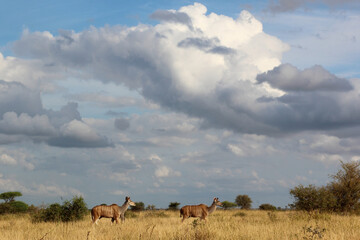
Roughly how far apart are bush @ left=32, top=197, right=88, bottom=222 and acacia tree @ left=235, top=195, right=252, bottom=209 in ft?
143

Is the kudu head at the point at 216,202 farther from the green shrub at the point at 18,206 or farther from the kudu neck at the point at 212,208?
the green shrub at the point at 18,206

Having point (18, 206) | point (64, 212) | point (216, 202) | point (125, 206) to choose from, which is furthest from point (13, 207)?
point (216, 202)

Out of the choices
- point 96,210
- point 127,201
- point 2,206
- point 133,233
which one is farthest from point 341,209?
point 2,206

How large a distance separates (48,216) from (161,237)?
54.7 feet

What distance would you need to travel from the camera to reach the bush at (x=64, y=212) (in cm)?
2877

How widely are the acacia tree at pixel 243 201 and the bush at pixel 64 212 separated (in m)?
43.7

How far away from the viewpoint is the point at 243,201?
69.6 meters

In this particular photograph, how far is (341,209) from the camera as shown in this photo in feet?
112

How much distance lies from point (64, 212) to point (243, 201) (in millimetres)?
44830

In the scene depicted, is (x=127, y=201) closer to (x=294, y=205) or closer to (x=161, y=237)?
(x=161, y=237)

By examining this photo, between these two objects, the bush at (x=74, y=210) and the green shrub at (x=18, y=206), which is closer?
the bush at (x=74, y=210)

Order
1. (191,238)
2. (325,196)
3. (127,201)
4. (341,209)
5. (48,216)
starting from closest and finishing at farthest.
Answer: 1. (191,238)
2. (127,201)
3. (48,216)
4. (325,196)
5. (341,209)

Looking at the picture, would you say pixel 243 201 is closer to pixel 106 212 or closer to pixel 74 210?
pixel 74 210

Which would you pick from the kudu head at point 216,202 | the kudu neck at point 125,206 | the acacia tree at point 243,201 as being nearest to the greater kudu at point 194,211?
the kudu head at point 216,202
